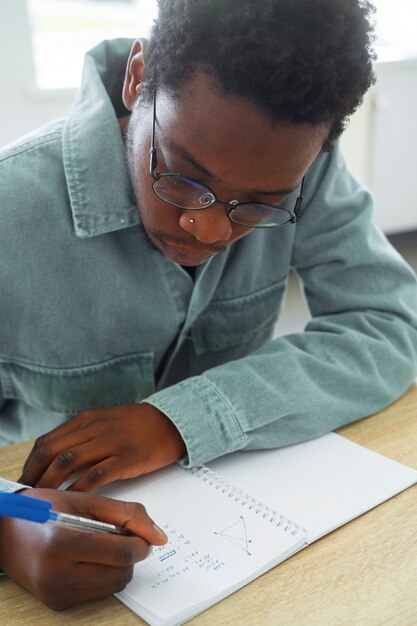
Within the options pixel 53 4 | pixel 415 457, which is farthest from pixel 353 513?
pixel 53 4

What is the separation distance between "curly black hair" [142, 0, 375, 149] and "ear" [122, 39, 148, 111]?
8 centimetres

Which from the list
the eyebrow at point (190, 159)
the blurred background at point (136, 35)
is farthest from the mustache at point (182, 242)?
the blurred background at point (136, 35)

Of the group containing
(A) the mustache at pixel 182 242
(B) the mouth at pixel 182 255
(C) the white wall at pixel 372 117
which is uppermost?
(A) the mustache at pixel 182 242

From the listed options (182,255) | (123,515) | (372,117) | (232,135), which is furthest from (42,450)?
(372,117)

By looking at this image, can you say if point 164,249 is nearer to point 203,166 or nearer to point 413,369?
point 203,166

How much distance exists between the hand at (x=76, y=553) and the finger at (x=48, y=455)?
95 mm

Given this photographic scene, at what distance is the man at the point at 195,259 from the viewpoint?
0.77 meters

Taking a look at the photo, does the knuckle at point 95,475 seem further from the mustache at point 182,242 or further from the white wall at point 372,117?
the white wall at point 372,117

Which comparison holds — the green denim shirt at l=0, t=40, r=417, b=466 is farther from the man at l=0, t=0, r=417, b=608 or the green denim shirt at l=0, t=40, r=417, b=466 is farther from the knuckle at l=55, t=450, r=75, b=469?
the knuckle at l=55, t=450, r=75, b=469

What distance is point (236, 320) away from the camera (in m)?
1.25

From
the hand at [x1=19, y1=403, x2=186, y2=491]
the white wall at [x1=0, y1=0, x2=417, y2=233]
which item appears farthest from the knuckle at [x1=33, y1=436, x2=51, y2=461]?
the white wall at [x1=0, y1=0, x2=417, y2=233]

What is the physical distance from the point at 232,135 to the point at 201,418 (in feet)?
1.13

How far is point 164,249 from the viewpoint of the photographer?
3.18ft

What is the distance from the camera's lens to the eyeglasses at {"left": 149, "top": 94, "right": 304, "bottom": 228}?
84 centimetres
